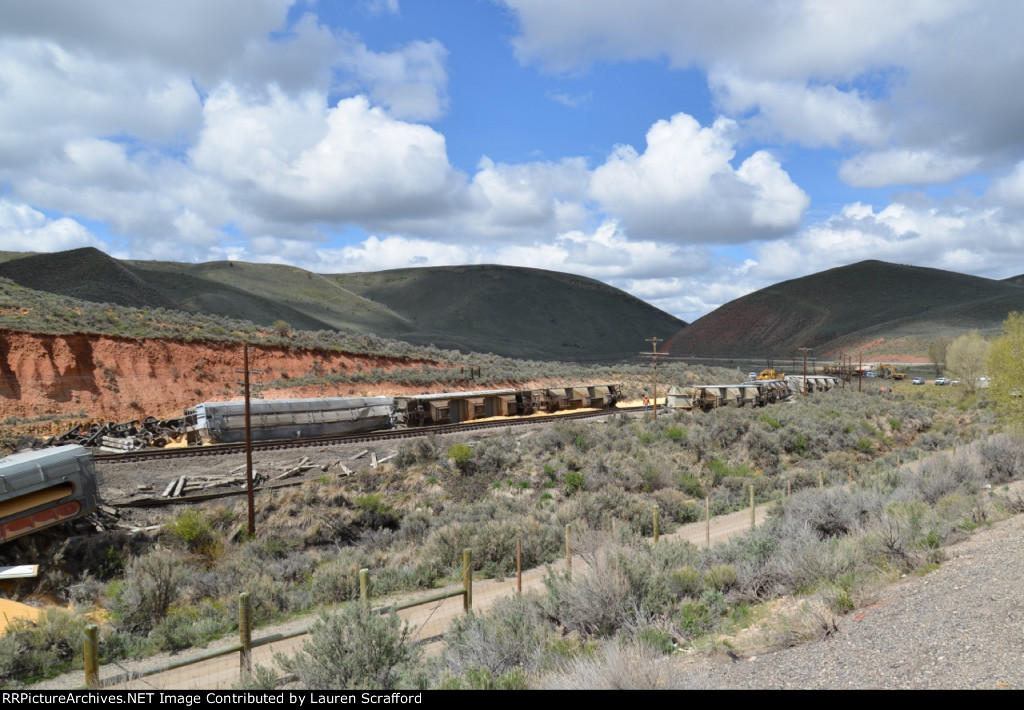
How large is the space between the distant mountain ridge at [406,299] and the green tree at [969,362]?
206 feet

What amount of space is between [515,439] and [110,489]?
58.6 feet

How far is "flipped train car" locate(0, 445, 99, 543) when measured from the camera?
61.7ft

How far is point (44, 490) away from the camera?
778 inches

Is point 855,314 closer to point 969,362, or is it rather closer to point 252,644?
point 969,362

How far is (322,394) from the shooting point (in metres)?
44.2

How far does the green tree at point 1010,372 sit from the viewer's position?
27.5 meters

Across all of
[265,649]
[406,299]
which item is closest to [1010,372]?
[265,649]

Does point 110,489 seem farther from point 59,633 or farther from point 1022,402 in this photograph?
point 1022,402

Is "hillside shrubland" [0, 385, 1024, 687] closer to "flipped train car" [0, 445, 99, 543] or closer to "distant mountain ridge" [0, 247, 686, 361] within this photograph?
"flipped train car" [0, 445, 99, 543]

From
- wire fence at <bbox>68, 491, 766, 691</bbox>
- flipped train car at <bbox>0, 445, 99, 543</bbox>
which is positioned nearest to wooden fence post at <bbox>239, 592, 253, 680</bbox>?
wire fence at <bbox>68, 491, 766, 691</bbox>

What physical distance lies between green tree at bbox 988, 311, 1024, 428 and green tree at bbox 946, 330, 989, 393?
109 ft

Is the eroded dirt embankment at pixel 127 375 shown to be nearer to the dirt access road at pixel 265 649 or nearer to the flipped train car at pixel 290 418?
the flipped train car at pixel 290 418
